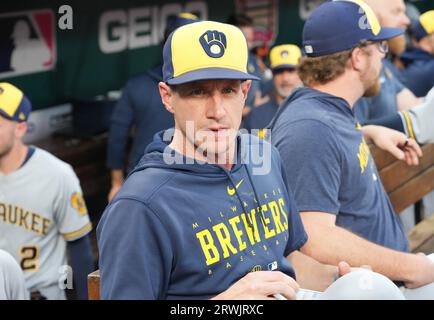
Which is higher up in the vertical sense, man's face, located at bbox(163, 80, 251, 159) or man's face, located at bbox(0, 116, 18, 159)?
man's face, located at bbox(163, 80, 251, 159)

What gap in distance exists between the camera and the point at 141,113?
504cm

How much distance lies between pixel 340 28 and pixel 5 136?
188 cm

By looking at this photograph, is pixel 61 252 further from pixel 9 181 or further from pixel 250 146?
pixel 250 146

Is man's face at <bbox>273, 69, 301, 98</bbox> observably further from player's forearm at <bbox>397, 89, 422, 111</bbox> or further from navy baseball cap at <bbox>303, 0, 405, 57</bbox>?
navy baseball cap at <bbox>303, 0, 405, 57</bbox>

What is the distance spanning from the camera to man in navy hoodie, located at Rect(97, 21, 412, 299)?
5.70 feet

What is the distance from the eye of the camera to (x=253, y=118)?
552cm

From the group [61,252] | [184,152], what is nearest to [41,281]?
[61,252]

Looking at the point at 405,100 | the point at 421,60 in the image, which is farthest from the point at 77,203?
the point at 421,60

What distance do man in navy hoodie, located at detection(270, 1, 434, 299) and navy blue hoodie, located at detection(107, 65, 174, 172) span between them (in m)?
2.16

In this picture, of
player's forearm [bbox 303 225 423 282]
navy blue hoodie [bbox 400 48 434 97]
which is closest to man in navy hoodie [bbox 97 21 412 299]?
player's forearm [bbox 303 225 423 282]

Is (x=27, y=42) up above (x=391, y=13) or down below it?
below

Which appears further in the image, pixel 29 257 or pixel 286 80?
pixel 286 80

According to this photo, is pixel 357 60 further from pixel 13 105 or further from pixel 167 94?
pixel 13 105

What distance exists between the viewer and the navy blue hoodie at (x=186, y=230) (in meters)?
1.73
